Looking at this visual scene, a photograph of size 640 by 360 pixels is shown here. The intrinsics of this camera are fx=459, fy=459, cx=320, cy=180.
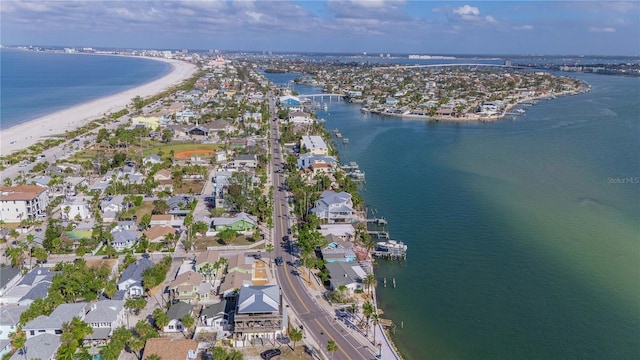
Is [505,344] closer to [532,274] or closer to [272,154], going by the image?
[532,274]

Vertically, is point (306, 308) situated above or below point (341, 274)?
below

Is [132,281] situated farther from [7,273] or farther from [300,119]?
[300,119]

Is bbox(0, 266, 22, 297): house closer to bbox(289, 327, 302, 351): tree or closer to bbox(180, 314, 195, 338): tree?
bbox(180, 314, 195, 338): tree

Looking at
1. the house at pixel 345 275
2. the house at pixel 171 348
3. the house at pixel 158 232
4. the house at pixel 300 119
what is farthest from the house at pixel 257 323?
the house at pixel 300 119

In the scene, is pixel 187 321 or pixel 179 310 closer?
pixel 187 321

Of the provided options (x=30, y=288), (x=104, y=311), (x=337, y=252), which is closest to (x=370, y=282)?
(x=337, y=252)

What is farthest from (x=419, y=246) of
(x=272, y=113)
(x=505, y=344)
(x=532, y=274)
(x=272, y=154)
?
(x=272, y=113)
